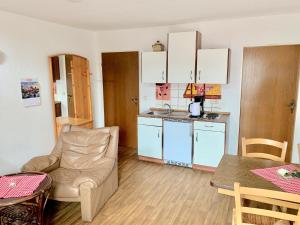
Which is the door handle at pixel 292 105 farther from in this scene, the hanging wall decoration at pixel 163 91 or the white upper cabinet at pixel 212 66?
the hanging wall decoration at pixel 163 91

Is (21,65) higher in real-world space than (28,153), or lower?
higher

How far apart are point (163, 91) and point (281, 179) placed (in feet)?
9.54

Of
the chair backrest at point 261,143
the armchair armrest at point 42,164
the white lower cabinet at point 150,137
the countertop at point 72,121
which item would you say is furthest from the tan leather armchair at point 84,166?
the chair backrest at point 261,143

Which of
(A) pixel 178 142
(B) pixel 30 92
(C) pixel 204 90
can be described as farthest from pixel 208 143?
(B) pixel 30 92

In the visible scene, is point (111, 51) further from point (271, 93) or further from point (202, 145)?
point (271, 93)

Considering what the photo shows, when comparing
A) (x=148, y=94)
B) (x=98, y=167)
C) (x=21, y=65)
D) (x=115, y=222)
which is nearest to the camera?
(x=115, y=222)

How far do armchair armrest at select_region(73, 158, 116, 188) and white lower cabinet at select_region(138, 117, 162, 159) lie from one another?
1233mm

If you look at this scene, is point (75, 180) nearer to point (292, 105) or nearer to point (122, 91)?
point (122, 91)

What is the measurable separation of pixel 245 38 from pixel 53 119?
11.1 feet

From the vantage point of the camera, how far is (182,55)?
152 inches

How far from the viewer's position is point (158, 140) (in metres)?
4.03

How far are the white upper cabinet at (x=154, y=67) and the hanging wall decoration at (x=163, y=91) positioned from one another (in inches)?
14.6

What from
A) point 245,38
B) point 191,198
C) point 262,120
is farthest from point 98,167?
point 245,38

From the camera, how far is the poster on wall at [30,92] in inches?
135
